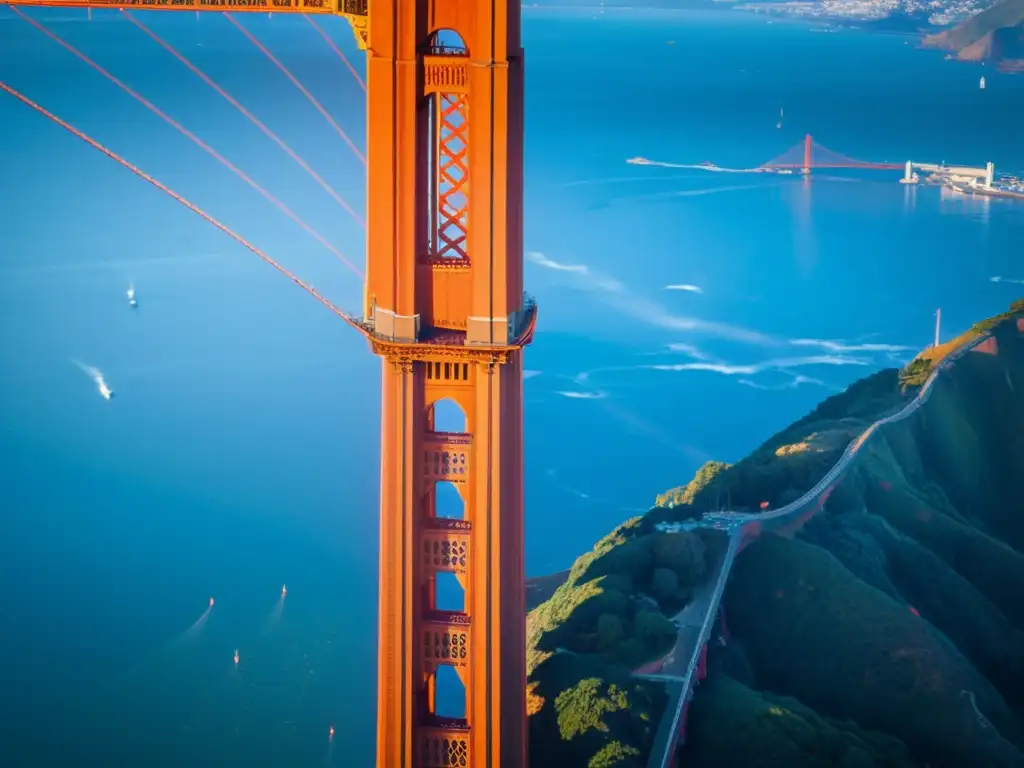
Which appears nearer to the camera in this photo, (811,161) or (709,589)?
(709,589)

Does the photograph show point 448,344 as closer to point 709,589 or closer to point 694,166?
point 709,589

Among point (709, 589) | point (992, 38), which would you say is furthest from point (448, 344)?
point (992, 38)

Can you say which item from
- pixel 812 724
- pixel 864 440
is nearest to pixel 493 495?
pixel 812 724

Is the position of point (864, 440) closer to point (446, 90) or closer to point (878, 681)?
point (878, 681)

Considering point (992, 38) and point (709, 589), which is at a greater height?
point (992, 38)

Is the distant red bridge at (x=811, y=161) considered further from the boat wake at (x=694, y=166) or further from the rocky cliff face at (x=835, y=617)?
the rocky cliff face at (x=835, y=617)

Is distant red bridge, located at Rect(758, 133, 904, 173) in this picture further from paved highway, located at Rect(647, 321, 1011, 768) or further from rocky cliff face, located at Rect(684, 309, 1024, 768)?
rocky cliff face, located at Rect(684, 309, 1024, 768)
